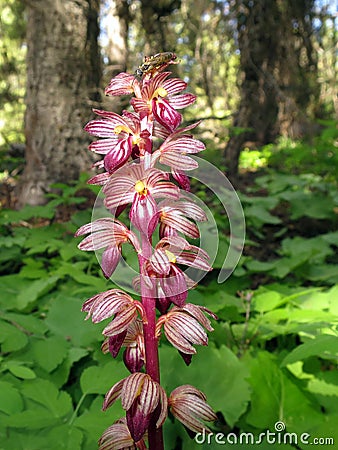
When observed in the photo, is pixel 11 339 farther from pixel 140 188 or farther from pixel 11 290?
pixel 140 188

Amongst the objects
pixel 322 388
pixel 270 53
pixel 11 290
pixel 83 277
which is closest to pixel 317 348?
pixel 322 388

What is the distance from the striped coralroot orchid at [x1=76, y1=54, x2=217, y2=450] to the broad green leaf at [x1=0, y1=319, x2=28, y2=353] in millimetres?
740

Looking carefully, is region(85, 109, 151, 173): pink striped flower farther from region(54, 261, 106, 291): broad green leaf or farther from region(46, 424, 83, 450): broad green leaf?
region(54, 261, 106, 291): broad green leaf

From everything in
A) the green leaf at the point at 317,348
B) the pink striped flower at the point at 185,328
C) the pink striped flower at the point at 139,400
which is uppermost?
the pink striped flower at the point at 185,328

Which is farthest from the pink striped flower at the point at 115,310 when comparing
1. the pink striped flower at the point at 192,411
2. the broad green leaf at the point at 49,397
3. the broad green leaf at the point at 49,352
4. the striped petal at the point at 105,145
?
the broad green leaf at the point at 49,352

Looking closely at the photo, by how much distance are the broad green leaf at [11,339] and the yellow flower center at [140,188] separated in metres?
1.01

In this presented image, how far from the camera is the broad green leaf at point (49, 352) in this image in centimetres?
177

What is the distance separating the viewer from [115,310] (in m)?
1.04

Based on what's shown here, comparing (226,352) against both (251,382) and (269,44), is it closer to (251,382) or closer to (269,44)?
(251,382)

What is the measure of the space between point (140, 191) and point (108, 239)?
14 centimetres

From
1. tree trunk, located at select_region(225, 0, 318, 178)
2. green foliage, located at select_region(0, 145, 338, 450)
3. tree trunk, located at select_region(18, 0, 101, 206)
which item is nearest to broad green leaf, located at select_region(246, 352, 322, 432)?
green foliage, located at select_region(0, 145, 338, 450)

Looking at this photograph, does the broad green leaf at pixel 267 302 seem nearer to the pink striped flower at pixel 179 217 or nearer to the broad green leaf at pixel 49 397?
the broad green leaf at pixel 49 397

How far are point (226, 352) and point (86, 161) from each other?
3.10 metres

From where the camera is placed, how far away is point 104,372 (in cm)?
165
